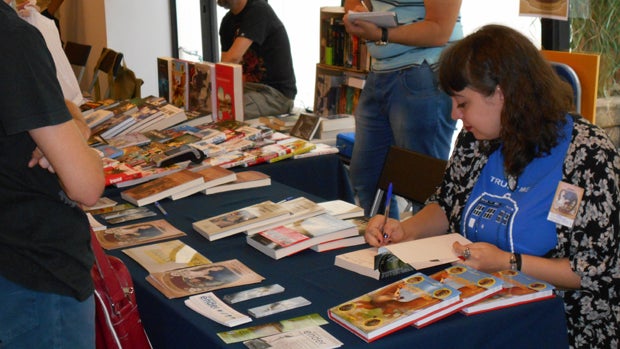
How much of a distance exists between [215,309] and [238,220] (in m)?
0.56

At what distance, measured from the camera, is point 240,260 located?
193 cm

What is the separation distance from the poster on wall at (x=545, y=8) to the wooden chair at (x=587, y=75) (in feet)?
0.77

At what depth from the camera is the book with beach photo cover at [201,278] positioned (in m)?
1.72

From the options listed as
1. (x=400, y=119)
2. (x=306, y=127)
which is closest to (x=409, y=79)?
(x=400, y=119)

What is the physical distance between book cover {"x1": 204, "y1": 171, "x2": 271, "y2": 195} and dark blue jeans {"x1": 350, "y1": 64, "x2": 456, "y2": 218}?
665mm

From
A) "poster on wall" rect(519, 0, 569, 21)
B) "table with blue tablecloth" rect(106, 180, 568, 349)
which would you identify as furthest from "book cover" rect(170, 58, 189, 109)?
"table with blue tablecloth" rect(106, 180, 568, 349)

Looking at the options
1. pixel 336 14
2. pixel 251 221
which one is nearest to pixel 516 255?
pixel 251 221

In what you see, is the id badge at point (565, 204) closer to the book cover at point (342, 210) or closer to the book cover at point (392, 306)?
the book cover at point (392, 306)

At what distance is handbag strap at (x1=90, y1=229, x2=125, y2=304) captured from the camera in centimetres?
158

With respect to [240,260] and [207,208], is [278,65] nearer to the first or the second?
[207,208]

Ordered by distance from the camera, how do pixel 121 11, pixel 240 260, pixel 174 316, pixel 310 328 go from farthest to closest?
1. pixel 121 11
2. pixel 240 260
3. pixel 174 316
4. pixel 310 328

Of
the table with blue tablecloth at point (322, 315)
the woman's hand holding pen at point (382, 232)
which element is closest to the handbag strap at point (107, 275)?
the table with blue tablecloth at point (322, 315)

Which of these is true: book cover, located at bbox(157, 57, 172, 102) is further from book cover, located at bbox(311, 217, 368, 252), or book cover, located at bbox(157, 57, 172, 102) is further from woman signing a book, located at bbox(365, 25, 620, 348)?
woman signing a book, located at bbox(365, 25, 620, 348)

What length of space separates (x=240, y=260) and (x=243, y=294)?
0.79 feet
